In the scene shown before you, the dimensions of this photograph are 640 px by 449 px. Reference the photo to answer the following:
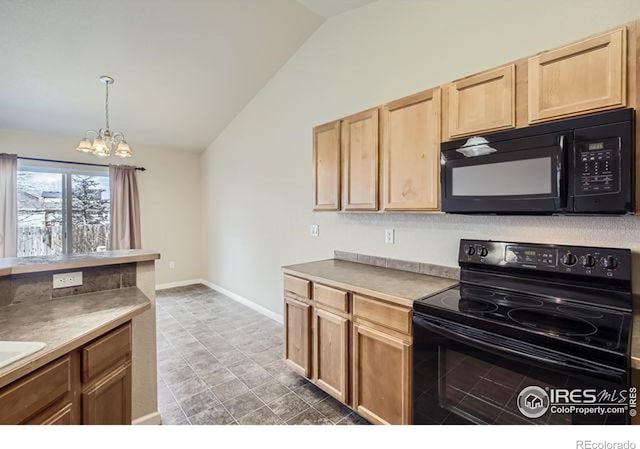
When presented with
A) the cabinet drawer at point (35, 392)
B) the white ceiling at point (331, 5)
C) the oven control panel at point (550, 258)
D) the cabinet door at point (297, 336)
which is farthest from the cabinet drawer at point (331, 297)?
the white ceiling at point (331, 5)

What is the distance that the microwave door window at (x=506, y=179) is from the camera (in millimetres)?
1470

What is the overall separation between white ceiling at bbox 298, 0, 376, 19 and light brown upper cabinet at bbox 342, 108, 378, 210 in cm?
119

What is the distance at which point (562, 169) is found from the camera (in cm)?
140

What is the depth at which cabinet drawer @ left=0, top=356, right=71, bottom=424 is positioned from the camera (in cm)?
94

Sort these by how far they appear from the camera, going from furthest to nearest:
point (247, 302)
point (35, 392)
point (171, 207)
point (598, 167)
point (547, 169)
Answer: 1. point (171, 207)
2. point (247, 302)
3. point (547, 169)
4. point (598, 167)
5. point (35, 392)

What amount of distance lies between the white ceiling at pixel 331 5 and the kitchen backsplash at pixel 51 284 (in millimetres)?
2756

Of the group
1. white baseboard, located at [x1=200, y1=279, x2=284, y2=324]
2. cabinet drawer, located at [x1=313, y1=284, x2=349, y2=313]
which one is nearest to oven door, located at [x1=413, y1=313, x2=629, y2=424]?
cabinet drawer, located at [x1=313, y1=284, x2=349, y2=313]

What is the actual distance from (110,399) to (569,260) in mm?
2390

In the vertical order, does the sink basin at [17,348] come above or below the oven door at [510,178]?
below

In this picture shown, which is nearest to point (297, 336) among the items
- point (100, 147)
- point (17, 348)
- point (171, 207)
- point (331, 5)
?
point (17, 348)

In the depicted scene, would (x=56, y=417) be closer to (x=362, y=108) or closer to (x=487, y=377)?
(x=487, y=377)

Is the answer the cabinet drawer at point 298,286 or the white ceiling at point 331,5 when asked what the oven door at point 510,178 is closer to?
the cabinet drawer at point 298,286
